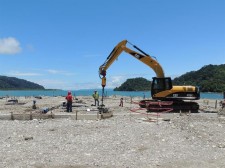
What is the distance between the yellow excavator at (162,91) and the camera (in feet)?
96.5

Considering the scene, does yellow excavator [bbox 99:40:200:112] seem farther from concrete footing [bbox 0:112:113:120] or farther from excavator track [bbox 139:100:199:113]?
concrete footing [bbox 0:112:113:120]

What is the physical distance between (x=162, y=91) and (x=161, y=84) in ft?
1.95

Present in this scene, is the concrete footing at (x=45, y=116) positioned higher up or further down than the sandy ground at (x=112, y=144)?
higher up

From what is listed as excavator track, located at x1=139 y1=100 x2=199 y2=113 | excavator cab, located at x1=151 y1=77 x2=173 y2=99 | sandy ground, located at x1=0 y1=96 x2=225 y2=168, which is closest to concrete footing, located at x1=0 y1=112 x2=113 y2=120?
sandy ground, located at x1=0 y1=96 x2=225 y2=168

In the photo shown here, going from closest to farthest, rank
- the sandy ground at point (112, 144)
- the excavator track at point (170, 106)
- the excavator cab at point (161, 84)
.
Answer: the sandy ground at point (112, 144), the excavator track at point (170, 106), the excavator cab at point (161, 84)

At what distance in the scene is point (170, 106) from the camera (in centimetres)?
2956

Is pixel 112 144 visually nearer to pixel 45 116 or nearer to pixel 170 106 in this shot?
pixel 45 116

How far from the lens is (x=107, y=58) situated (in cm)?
2973

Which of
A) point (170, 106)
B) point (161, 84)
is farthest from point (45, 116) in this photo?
point (170, 106)

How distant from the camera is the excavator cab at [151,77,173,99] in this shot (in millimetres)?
29688

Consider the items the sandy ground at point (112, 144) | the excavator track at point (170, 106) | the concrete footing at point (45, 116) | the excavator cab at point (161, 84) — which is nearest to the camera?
the sandy ground at point (112, 144)

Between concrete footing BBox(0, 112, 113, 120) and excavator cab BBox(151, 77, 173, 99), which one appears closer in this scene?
concrete footing BBox(0, 112, 113, 120)

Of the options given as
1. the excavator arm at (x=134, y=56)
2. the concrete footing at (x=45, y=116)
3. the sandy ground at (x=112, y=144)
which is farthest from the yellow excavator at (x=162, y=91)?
the sandy ground at (x=112, y=144)

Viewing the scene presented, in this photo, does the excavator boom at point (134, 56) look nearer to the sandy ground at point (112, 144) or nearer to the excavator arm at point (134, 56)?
the excavator arm at point (134, 56)
